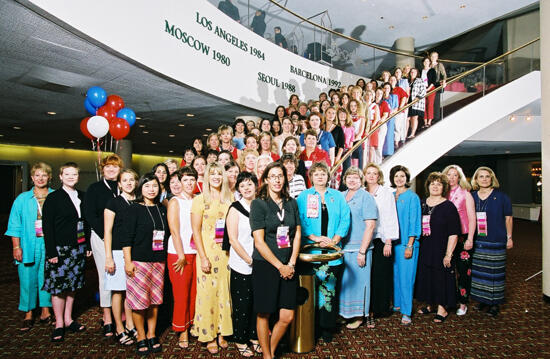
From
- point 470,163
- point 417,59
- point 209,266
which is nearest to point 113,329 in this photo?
point 209,266

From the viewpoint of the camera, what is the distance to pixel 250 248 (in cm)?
266

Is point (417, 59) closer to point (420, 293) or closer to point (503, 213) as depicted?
point (503, 213)

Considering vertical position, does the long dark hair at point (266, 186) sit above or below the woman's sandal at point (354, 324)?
above

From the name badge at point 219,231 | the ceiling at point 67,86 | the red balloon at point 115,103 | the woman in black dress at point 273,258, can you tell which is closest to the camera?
the woman in black dress at point 273,258

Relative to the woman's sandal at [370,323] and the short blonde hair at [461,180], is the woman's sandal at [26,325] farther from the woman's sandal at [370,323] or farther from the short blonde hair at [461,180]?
the short blonde hair at [461,180]

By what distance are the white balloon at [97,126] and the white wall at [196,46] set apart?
1.01 meters

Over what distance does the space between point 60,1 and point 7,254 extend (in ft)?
18.5

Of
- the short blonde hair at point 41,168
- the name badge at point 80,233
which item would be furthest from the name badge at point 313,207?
the short blonde hair at point 41,168

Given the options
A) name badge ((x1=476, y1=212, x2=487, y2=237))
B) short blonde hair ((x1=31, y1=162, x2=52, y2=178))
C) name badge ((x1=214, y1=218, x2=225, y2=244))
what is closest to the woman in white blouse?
name badge ((x1=476, y1=212, x2=487, y2=237))

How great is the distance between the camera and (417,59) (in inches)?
481

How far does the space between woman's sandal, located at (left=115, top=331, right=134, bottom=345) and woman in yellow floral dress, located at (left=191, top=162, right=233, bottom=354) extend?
612 mm

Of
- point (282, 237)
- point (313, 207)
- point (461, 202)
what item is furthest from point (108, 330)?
point (461, 202)

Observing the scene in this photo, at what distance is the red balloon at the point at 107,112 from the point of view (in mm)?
5090

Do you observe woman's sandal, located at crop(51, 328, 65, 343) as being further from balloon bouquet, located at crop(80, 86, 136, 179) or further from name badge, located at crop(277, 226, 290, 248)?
balloon bouquet, located at crop(80, 86, 136, 179)
